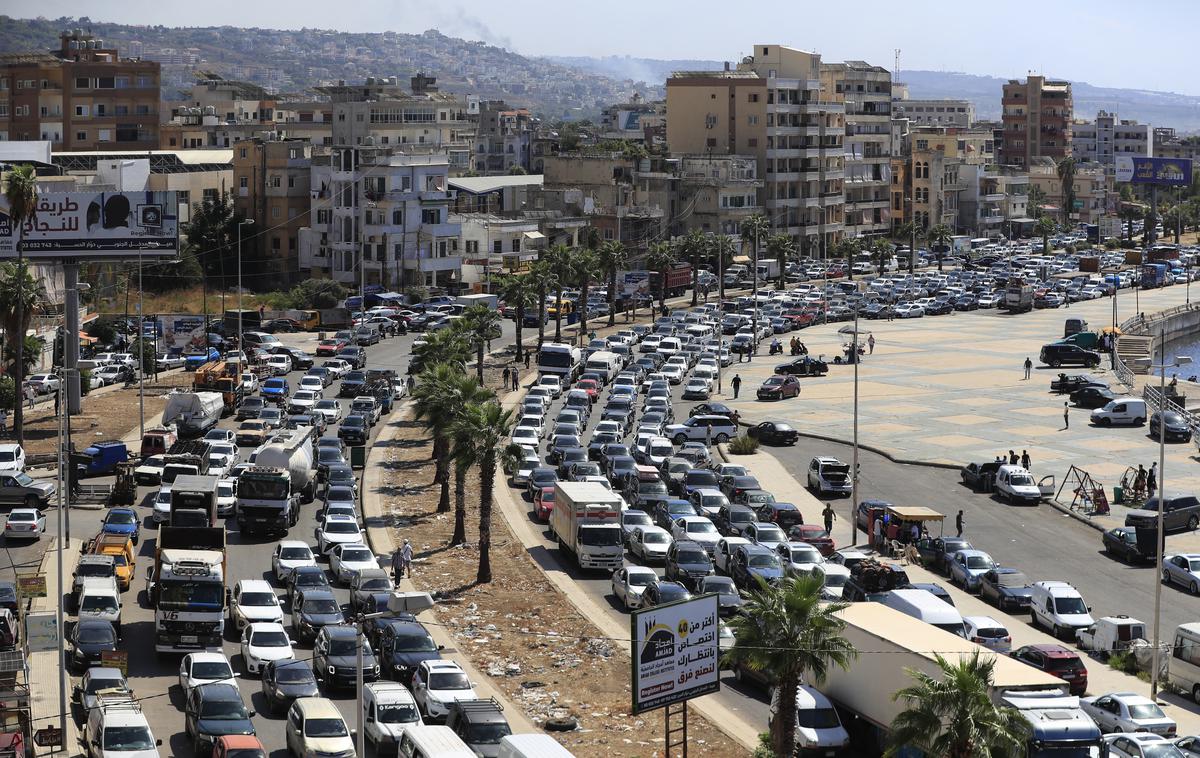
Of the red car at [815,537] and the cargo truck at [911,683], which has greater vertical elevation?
the cargo truck at [911,683]

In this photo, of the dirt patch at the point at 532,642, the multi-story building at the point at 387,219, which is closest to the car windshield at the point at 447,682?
the dirt patch at the point at 532,642

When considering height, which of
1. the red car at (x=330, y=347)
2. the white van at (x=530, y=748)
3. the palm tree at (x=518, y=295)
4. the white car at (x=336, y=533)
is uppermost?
the palm tree at (x=518, y=295)

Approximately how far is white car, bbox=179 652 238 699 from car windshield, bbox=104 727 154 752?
11.9ft

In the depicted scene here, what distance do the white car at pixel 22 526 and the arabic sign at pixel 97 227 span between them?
31.2m

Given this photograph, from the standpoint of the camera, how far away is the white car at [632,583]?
147ft

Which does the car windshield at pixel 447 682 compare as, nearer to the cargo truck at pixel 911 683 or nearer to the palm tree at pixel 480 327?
the cargo truck at pixel 911 683

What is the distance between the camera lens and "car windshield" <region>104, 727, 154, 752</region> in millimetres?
31234

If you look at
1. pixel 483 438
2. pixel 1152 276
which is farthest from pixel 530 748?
pixel 1152 276

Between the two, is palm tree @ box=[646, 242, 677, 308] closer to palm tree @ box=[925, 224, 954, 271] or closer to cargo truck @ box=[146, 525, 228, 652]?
palm tree @ box=[925, 224, 954, 271]

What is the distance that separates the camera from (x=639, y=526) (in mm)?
52469

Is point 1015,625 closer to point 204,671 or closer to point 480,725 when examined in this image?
point 480,725

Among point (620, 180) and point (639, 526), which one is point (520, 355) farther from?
point (620, 180)

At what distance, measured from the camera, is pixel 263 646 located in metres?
39.0

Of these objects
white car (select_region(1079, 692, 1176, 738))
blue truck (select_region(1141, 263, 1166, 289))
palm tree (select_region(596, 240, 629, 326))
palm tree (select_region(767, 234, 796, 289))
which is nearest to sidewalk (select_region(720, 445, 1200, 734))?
white car (select_region(1079, 692, 1176, 738))
